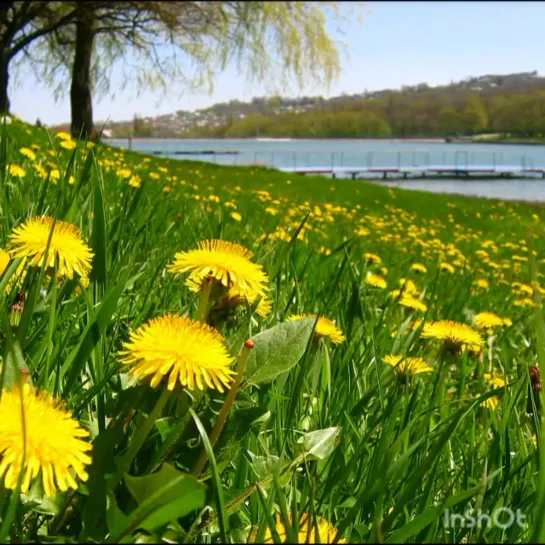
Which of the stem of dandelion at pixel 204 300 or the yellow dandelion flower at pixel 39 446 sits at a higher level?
the stem of dandelion at pixel 204 300

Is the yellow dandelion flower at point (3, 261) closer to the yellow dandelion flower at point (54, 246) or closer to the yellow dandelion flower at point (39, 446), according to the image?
the yellow dandelion flower at point (54, 246)

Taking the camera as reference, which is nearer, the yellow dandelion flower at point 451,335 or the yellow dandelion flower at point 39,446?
the yellow dandelion flower at point 39,446

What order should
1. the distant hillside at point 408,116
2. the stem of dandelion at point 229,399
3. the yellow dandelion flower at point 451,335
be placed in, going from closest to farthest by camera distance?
1. the stem of dandelion at point 229,399
2. the yellow dandelion flower at point 451,335
3. the distant hillside at point 408,116

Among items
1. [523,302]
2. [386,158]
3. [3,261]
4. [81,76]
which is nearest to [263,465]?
[3,261]

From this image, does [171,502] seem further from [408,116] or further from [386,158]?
[408,116]

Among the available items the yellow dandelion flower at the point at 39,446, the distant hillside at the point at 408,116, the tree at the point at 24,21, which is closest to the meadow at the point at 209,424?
the yellow dandelion flower at the point at 39,446

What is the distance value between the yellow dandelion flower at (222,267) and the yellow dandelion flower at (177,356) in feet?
0.49

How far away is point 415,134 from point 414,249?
73409 mm

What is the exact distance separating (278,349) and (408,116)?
8586cm

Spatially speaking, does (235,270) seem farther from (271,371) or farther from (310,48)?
(310,48)

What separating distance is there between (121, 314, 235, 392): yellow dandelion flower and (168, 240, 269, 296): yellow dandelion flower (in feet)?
0.49

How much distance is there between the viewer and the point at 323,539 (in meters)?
0.43

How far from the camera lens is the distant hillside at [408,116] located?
6819 cm

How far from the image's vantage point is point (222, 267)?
655 mm
